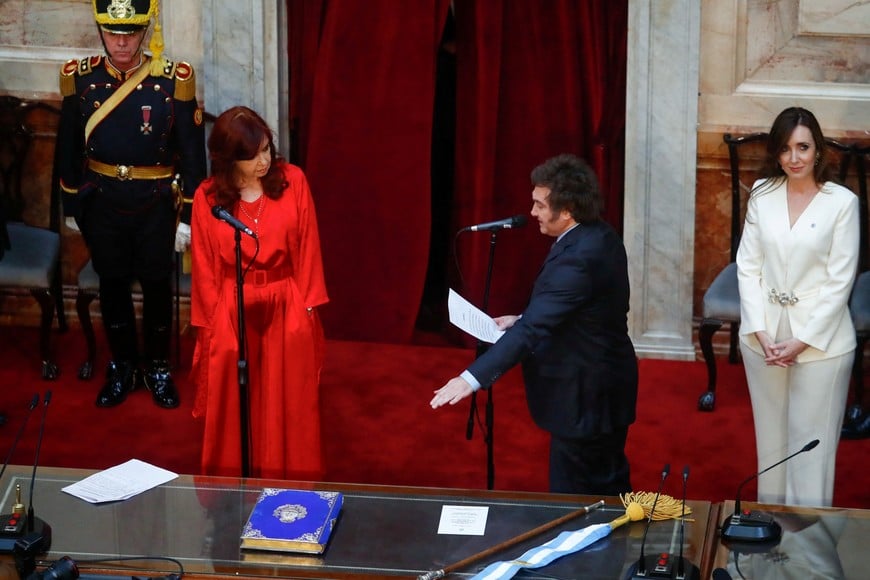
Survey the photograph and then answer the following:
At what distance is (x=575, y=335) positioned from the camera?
463 centimetres

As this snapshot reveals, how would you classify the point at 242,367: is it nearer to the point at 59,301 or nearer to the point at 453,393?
the point at 453,393

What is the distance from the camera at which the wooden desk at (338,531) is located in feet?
11.7

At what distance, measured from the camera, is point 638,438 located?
243 inches

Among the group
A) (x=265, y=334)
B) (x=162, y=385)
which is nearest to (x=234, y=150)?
(x=265, y=334)

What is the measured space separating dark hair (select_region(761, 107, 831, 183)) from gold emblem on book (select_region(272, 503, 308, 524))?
2.17 meters

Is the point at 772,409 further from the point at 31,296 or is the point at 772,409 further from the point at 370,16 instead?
the point at 31,296

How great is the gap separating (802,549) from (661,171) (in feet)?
11.8

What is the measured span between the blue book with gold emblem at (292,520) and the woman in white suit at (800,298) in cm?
181

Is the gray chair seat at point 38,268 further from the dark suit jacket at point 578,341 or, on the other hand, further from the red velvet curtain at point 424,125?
the dark suit jacket at point 578,341

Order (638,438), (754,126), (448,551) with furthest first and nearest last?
(754,126) → (638,438) → (448,551)

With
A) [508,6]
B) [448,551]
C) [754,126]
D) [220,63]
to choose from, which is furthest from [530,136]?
[448,551]

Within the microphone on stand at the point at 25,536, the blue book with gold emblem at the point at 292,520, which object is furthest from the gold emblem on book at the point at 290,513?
the microphone on stand at the point at 25,536

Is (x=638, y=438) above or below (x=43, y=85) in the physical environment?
below

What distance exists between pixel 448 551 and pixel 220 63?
4072 mm
